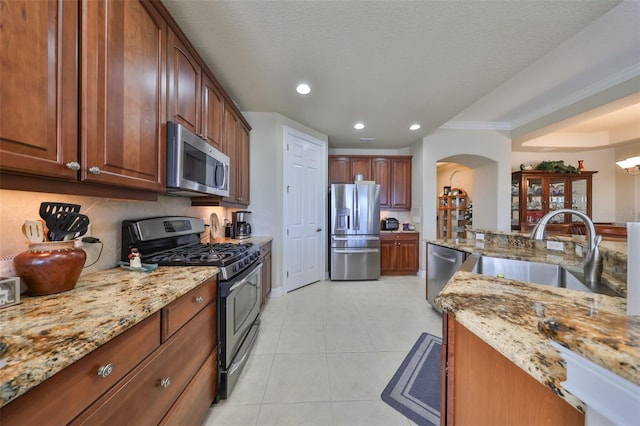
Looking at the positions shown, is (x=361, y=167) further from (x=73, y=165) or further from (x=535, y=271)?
(x=73, y=165)

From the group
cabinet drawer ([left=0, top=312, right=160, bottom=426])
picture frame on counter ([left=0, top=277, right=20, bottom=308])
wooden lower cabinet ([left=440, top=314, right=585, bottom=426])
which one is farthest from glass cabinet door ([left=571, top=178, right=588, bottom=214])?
picture frame on counter ([left=0, top=277, right=20, bottom=308])

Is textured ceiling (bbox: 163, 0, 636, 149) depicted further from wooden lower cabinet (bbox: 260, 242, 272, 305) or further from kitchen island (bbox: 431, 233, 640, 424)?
wooden lower cabinet (bbox: 260, 242, 272, 305)

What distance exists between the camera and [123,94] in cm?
104

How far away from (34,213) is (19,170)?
408mm

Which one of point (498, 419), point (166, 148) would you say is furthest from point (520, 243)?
point (166, 148)

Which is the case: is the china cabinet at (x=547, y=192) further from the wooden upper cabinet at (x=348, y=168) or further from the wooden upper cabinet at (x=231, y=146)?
the wooden upper cabinet at (x=231, y=146)

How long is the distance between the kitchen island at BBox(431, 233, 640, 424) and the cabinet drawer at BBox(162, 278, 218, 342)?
109 centimetres

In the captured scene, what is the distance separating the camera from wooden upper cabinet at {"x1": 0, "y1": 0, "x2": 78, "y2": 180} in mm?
676

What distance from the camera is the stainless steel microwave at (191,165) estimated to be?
4.46ft

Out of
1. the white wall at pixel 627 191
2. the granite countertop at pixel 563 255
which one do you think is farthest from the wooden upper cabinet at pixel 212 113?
the white wall at pixel 627 191

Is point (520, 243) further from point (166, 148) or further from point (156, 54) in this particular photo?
point (156, 54)

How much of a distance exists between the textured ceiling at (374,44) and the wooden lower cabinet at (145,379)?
1.80m

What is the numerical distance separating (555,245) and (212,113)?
3.13 m

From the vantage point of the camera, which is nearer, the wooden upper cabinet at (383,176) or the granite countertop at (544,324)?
the granite countertop at (544,324)
